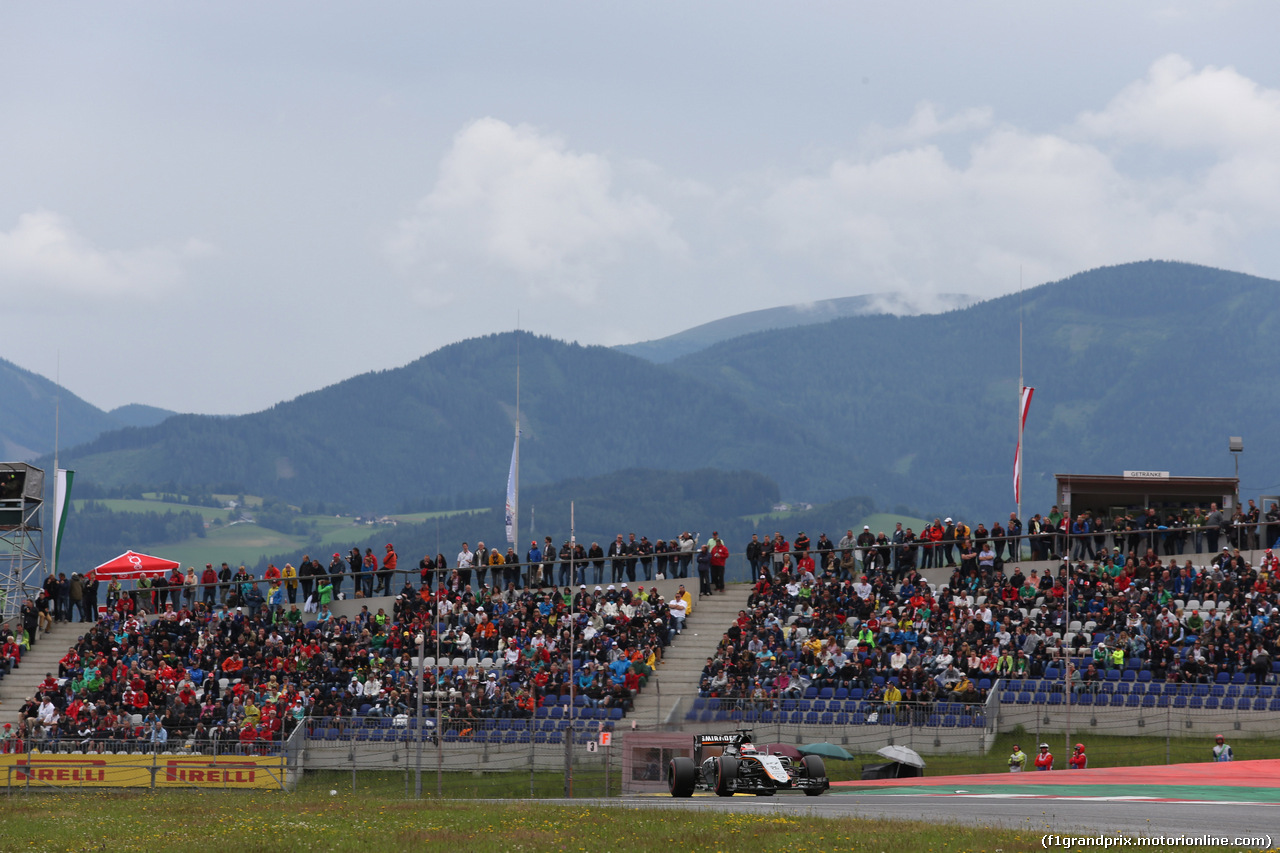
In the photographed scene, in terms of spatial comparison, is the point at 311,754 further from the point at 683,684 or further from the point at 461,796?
the point at 683,684

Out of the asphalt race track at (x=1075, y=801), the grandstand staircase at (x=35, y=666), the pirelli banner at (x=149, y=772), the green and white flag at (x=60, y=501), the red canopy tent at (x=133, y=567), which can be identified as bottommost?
the pirelli banner at (x=149, y=772)

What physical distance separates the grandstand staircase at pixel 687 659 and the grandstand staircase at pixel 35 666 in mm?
19914

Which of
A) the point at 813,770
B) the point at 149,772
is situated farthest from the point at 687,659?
the point at 813,770

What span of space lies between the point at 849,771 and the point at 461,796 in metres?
9.40

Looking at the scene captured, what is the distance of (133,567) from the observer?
57062 mm

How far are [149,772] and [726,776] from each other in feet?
58.8

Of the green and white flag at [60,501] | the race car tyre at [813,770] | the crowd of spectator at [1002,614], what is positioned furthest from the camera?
the green and white flag at [60,501]

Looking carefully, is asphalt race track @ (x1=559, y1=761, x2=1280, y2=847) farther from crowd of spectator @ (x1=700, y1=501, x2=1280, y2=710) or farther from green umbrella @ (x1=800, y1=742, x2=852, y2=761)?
crowd of spectator @ (x1=700, y1=501, x2=1280, y2=710)

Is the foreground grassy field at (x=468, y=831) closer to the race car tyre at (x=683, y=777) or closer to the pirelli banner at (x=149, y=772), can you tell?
the race car tyre at (x=683, y=777)

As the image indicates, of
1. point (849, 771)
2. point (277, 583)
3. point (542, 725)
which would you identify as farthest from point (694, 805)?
point (277, 583)

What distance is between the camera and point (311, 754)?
39.8 meters

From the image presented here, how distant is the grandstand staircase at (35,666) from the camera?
157 feet

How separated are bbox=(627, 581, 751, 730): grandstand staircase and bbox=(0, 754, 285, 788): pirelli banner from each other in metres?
9.93

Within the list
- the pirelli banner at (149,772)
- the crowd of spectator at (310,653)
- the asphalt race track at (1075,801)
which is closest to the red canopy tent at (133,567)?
the crowd of spectator at (310,653)
